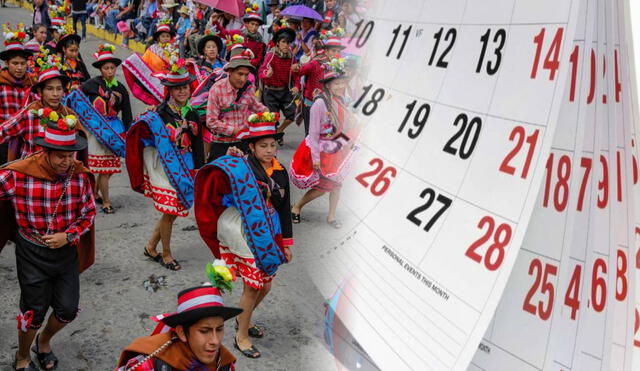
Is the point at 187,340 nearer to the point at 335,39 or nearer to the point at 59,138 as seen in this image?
the point at 59,138

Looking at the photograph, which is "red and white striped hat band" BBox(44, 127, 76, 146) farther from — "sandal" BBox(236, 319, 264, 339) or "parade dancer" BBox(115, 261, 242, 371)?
"sandal" BBox(236, 319, 264, 339)

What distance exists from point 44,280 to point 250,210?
124cm

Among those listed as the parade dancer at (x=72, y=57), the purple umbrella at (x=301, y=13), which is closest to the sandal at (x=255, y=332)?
the parade dancer at (x=72, y=57)

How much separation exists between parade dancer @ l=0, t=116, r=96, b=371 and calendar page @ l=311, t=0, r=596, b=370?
3202 mm

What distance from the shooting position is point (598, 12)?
27.5 inches

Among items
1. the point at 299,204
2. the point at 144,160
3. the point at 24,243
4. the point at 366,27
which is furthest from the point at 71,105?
the point at 366,27

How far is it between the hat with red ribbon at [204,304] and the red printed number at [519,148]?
86.6 inches

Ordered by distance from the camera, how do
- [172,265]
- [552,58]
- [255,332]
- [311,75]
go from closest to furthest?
[552,58] → [255,332] → [172,265] → [311,75]

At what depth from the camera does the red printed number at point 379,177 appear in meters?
0.86

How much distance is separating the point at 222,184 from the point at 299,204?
2.90 m

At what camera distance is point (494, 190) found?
732mm

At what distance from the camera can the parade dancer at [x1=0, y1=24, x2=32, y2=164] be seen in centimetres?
580

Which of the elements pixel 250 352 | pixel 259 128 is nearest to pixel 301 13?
pixel 259 128

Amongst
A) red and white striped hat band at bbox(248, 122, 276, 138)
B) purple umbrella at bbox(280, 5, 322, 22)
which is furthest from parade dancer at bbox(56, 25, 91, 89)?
red and white striped hat band at bbox(248, 122, 276, 138)
